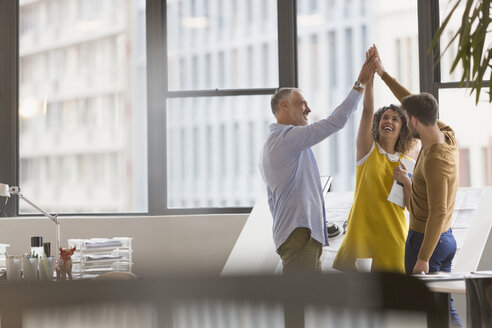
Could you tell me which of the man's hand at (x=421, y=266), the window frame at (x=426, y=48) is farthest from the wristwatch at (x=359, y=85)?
the window frame at (x=426, y=48)

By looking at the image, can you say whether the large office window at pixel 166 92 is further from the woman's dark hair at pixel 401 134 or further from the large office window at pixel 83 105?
the woman's dark hair at pixel 401 134

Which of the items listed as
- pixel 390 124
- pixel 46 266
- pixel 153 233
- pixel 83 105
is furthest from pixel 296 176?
pixel 83 105

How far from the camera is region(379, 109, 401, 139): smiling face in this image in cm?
333

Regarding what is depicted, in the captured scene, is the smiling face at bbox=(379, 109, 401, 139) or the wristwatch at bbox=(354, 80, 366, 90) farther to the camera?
the smiling face at bbox=(379, 109, 401, 139)

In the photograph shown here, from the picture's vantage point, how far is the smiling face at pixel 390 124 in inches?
131

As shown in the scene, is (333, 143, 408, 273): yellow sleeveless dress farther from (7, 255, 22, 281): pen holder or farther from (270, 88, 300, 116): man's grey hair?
(7, 255, 22, 281): pen holder

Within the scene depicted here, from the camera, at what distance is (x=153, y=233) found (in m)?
5.07

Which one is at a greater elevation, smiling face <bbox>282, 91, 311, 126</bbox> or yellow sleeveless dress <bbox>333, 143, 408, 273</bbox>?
smiling face <bbox>282, 91, 311, 126</bbox>

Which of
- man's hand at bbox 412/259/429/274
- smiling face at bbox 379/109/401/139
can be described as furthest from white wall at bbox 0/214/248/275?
man's hand at bbox 412/259/429/274

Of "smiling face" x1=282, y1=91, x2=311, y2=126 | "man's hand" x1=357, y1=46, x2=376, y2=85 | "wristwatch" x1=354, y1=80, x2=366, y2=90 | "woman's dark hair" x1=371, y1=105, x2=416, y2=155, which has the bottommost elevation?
"woman's dark hair" x1=371, y1=105, x2=416, y2=155

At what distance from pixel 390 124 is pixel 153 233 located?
2.34 meters

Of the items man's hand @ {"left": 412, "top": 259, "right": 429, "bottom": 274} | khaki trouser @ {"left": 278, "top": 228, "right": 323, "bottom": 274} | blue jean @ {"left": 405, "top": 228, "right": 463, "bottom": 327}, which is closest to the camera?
man's hand @ {"left": 412, "top": 259, "right": 429, "bottom": 274}

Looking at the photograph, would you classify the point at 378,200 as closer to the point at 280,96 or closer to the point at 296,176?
the point at 296,176

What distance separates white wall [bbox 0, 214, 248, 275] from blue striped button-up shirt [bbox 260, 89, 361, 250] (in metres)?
1.88
